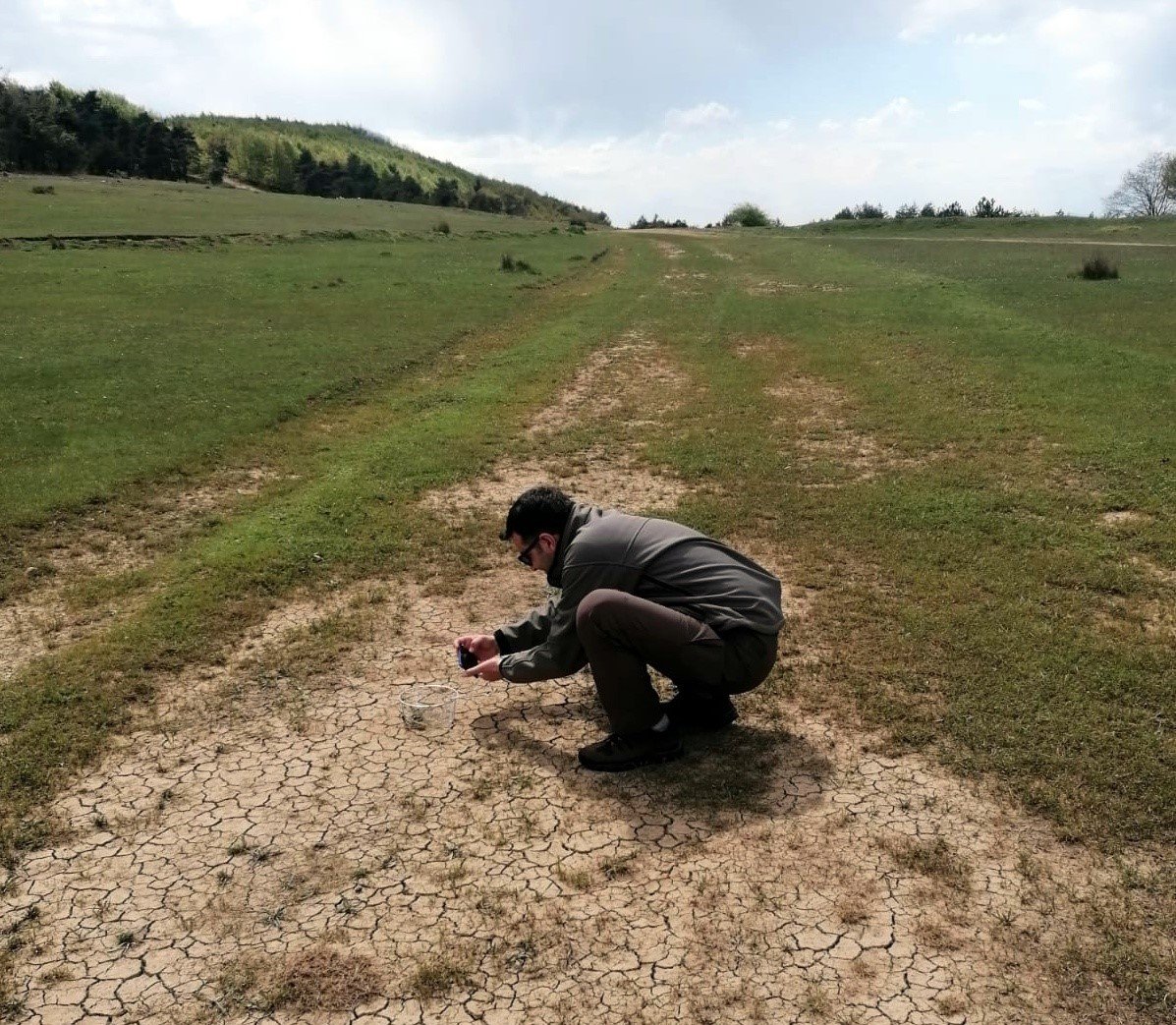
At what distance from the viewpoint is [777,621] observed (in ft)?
14.8

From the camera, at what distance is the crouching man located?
437cm

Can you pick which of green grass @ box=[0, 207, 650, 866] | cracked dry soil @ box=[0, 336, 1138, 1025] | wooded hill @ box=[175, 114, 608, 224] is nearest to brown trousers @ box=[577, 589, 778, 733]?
cracked dry soil @ box=[0, 336, 1138, 1025]

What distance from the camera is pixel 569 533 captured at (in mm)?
4703

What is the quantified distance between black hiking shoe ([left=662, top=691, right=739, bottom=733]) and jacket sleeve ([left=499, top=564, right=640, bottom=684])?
71cm

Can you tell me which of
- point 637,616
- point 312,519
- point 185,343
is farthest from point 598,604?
point 185,343

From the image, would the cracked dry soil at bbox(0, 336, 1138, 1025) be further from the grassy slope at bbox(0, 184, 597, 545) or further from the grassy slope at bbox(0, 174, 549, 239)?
the grassy slope at bbox(0, 174, 549, 239)

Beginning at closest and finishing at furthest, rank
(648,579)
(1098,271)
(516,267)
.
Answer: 1. (648,579)
2. (1098,271)
3. (516,267)

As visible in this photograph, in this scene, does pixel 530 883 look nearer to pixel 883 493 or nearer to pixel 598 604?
pixel 598 604

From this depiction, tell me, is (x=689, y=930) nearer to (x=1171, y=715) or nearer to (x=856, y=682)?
(x=856, y=682)

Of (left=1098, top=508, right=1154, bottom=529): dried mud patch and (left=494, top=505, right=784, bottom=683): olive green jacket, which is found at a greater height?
(left=494, top=505, right=784, bottom=683): olive green jacket

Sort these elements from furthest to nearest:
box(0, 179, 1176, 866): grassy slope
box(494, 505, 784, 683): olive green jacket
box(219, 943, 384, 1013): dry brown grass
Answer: box(0, 179, 1176, 866): grassy slope < box(494, 505, 784, 683): olive green jacket < box(219, 943, 384, 1013): dry brown grass

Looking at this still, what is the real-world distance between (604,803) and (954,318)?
57.3 feet

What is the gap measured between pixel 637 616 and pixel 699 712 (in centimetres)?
99

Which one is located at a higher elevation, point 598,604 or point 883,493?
point 598,604
